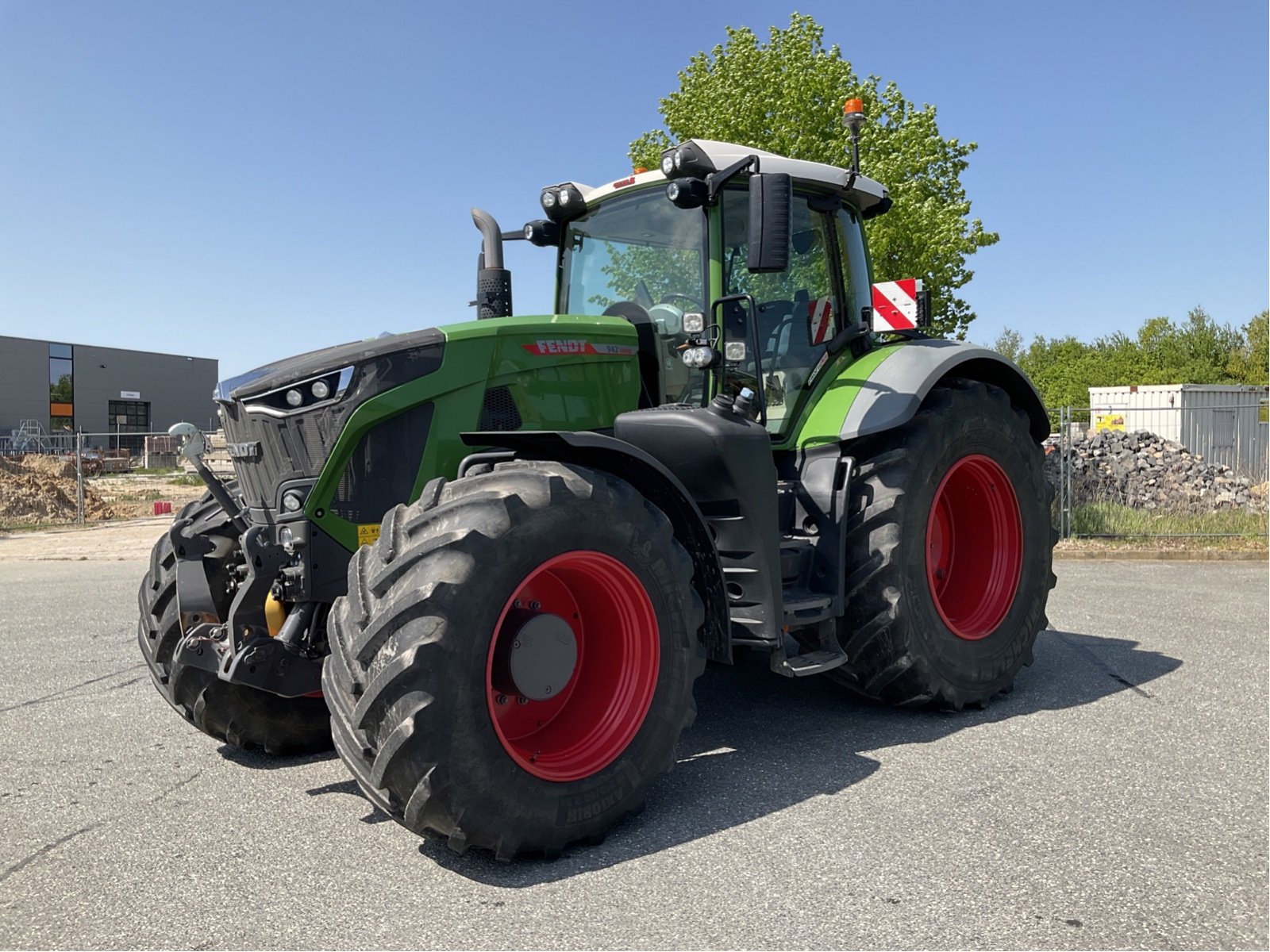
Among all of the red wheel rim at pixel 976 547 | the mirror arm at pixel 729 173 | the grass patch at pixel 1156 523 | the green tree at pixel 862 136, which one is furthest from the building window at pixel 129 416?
the mirror arm at pixel 729 173

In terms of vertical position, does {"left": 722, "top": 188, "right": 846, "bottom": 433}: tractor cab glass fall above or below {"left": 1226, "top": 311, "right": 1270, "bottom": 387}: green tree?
below

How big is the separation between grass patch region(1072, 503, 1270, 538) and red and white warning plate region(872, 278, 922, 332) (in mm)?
6026

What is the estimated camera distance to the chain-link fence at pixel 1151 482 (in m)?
12.4

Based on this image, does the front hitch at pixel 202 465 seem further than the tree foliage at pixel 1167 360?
No

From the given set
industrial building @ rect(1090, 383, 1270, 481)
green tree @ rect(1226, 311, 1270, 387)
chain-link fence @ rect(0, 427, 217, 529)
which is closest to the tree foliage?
green tree @ rect(1226, 311, 1270, 387)

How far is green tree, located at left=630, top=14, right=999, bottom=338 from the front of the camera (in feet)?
46.1

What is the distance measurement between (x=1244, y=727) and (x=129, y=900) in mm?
4512

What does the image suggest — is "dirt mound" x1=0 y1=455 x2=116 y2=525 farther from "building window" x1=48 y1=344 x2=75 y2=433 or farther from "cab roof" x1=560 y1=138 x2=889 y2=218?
"building window" x1=48 y1=344 x2=75 y2=433

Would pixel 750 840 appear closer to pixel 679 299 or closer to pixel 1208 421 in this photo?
pixel 679 299

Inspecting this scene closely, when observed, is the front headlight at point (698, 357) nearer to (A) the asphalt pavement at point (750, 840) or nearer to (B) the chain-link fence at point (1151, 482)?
(A) the asphalt pavement at point (750, 840)

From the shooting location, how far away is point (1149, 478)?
1435 cm

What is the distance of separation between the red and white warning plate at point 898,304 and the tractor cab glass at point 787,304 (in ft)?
4.88

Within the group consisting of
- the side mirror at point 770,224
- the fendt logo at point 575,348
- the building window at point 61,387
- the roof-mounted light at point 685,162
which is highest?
the building window at point 61,387

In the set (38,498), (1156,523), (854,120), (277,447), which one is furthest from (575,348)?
(38,498)
